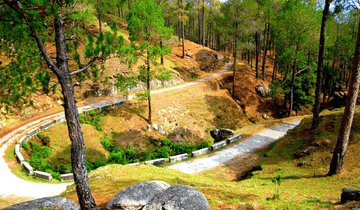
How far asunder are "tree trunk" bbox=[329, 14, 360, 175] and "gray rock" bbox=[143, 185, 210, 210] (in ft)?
26.2

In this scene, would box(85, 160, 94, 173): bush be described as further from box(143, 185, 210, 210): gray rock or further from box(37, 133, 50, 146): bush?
box(143, 185, 210, 210): gray rock

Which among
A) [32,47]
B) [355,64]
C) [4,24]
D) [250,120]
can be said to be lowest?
[250,120]

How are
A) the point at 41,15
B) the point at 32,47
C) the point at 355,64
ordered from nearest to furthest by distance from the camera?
the point at 41,15
the point at 32,47
the point at 355,64

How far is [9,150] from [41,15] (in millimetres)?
12444

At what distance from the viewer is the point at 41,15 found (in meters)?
5.91

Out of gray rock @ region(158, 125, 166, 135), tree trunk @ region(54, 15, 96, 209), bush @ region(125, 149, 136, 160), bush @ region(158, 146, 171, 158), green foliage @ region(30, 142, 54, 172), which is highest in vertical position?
tree trunk @ region(54, 15, 96, 209)

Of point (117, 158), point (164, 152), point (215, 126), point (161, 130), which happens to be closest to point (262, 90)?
point (215, 126)

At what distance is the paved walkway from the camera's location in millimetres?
13945

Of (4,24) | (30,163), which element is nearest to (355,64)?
(4,24)

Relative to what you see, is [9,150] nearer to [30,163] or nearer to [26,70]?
[30,163]

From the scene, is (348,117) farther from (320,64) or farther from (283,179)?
(320,64)

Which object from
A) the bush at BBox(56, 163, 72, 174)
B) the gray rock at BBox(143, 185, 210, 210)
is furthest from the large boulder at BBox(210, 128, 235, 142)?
the gray rock at BBox(143, 185, 210, 210)

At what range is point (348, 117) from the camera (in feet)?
29.5

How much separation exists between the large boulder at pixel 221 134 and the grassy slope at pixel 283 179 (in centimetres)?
697
